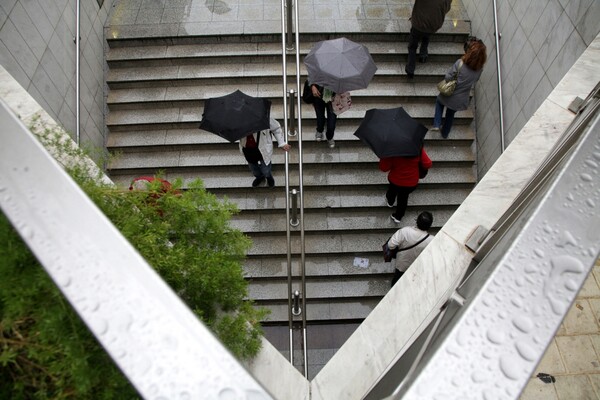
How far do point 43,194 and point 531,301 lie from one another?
2002 millimetres

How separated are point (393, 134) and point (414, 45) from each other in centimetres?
220

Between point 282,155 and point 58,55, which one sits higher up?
point 58,55

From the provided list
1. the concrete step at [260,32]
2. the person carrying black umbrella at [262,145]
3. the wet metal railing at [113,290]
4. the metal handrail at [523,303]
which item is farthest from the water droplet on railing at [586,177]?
the concrete step at [260,32]

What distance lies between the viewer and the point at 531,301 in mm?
1778

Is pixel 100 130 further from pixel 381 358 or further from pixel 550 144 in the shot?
pixel 550 144

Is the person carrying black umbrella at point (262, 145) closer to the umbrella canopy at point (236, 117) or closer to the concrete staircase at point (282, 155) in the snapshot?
the umbrella canopy at point (236, 117)

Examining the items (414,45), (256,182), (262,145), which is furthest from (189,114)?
(414,45)

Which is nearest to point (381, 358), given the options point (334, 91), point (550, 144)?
point (550, 144)

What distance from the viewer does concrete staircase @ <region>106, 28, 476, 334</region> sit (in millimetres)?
6719

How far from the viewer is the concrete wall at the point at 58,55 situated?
566cm

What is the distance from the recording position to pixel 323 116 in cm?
695

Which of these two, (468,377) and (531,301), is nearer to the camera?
(468,377)

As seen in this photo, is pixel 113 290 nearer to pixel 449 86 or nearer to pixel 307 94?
pixel 307 94

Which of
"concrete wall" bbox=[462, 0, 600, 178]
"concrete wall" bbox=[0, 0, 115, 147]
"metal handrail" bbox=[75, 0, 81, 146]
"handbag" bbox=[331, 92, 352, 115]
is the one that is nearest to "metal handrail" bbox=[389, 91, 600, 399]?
"concrete wall" bbox=[462, 0, 600, 178]
